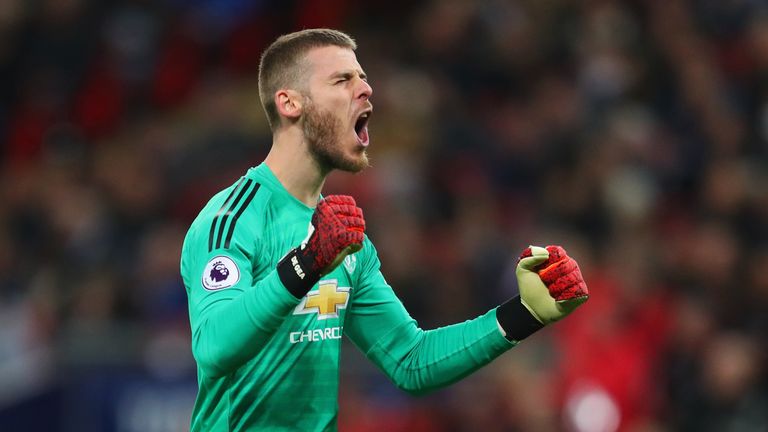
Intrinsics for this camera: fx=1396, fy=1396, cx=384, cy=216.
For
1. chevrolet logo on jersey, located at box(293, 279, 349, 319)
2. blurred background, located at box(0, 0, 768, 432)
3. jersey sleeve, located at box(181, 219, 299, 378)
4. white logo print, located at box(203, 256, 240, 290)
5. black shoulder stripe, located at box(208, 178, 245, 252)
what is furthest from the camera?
blurred background, located at box(0, 0, 768, 432)

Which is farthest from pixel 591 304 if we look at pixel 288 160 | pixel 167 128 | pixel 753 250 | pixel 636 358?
pixel 167 128

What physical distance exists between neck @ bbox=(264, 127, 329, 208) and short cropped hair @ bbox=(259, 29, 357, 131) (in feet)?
0.33

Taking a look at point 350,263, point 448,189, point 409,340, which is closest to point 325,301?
point 350,263

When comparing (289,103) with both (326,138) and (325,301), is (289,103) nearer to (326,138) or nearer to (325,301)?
(326,138)

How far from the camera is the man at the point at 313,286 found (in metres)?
4.61

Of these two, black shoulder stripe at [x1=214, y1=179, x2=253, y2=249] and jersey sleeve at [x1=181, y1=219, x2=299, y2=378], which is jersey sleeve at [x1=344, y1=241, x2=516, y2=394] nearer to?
black shoulder stripe at [x1=214, y1=179, x2=253, y2=249]

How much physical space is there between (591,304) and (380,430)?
5.22ft

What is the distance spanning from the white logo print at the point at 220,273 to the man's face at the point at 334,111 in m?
0.68

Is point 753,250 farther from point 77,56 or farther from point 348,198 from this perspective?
point 77,56

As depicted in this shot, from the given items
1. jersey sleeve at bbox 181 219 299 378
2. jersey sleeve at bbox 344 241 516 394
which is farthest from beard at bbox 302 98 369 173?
jersey sleeve at bbox 181 219 299 378

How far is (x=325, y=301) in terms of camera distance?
4906 mm

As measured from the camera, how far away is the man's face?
4.98 metres

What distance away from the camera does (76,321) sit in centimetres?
1002

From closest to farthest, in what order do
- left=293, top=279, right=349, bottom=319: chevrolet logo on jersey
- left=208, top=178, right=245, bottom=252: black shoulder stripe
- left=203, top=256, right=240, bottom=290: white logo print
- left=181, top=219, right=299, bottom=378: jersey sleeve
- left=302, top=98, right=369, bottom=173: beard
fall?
left=181, top=219, right=299, bottom=378: jersey sleeve
left=203, top=256, right=240, bottom=290: white logo print
left=208, top=178, right=245, bottom=252: black shoulder stripe
left=293, top=279, right=349, bottom=319: chevrolet logo on jersey
left=302, top=98, right=369, bottom=173: beard
